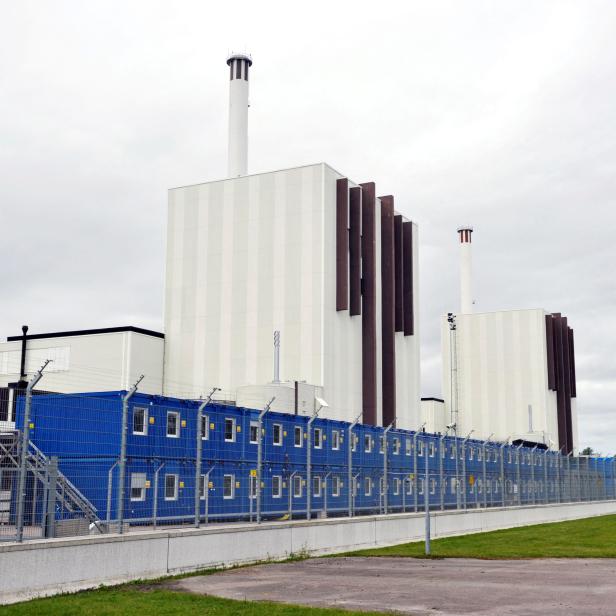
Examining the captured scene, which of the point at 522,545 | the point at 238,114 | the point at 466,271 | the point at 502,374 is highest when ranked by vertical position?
the point at 238,114

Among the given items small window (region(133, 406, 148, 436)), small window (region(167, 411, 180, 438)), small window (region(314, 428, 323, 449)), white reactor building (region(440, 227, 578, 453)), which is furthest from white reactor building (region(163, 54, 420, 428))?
small window (region(133, 406, 148, 436))

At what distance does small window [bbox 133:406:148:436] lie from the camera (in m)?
20.2

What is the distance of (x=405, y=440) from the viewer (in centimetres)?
3244

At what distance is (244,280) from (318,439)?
27.2 metres

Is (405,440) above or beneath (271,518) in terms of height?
above

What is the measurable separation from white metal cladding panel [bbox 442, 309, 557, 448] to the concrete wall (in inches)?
2104

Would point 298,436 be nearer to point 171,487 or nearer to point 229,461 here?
point 229,461

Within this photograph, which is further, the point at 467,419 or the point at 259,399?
the point at 467,419

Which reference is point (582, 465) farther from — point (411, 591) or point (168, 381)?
point (411, 591)

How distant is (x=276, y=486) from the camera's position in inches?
998

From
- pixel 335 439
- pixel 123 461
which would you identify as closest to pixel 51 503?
pixel 123 461

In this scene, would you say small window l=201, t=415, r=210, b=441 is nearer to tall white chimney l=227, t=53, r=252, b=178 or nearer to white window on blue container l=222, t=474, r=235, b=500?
white window on blue container l=222, t=474, r=235, b=500

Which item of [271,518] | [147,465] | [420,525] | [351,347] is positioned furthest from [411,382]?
[147,465]

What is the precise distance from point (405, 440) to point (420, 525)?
10.3 feet
